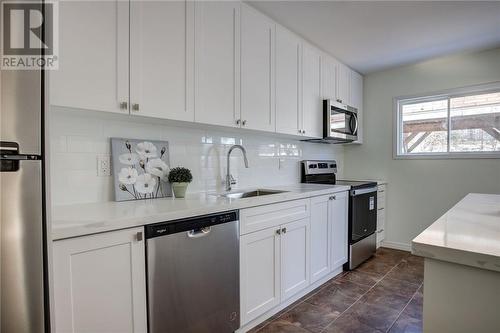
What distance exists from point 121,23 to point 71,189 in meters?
0.97

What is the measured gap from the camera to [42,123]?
0.92 meters

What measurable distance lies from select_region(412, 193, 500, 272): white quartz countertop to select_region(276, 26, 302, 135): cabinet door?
1.59m

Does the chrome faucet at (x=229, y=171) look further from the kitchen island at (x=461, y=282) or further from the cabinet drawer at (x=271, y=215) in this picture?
the kitchen island at (x=461, y=282)

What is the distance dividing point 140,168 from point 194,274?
0.81 metres

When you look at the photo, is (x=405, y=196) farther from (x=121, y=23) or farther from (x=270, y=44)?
(x=121, y=23)

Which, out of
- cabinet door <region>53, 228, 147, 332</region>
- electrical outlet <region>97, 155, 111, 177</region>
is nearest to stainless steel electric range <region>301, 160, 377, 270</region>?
electrical outlet <region>97, 155, 111, 177</region>

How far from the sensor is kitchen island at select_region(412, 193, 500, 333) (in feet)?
2.39

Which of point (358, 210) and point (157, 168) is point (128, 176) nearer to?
point (157, 168)

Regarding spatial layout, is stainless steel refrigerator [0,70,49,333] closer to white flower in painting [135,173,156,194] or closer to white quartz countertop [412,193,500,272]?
white flower in painting [135,173,156,194]

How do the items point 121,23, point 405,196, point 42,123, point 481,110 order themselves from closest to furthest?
point 42,123 < point 121,23 < point 481,110 < point 405,196

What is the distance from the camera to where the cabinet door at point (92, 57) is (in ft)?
4.23

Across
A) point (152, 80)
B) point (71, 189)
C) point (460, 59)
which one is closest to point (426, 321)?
point (152, 80)

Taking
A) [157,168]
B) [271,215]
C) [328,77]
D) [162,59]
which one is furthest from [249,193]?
[328,77]

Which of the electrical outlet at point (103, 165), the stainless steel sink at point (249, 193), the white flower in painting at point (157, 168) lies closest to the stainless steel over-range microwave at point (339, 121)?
the stainless steel sink at point (249, 193)
